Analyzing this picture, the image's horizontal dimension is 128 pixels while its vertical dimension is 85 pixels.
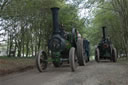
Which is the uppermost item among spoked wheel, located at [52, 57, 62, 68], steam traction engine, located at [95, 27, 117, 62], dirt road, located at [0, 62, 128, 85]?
steam traction engine, located at [95, 27, 117, 62]

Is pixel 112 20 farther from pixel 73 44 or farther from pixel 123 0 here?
pixel 73 44

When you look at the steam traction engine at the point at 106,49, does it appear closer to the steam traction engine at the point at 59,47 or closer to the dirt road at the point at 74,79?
the steam traction engine at the point at 59,47

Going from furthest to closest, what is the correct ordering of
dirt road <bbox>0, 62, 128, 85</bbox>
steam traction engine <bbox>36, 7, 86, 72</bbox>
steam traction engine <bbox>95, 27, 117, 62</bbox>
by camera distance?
steam traction engine <bbox>95, 27, 117, 62</bbox> → steam traction engine <bbox>36, 7, 86, 72</bbox> → dirt road <bbox>0, 62, 128, 85</bbox>

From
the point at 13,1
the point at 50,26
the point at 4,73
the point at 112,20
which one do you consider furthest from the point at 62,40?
the point at 112,20

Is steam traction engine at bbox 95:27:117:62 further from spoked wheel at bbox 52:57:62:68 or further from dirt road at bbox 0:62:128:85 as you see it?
A: dirt road at bbox 0:62:128:85

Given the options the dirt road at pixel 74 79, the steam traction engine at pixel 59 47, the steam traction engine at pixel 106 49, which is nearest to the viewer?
the dirt road at pixel 74 79

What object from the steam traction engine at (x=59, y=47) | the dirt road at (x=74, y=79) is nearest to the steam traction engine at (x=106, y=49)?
the steam traction engine at (x=59, y=47)

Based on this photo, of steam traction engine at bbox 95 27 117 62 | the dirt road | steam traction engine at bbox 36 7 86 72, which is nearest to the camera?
the dirt road

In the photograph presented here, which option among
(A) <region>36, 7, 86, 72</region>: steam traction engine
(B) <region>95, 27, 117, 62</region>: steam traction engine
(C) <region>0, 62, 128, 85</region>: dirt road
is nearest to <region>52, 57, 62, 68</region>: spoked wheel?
(A) <region>36, 7, 86, 72</region>: steam traction engine

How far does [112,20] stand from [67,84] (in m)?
20.6

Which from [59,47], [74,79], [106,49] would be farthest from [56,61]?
[106,49]

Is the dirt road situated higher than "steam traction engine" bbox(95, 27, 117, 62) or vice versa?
"steam traction engine" bbox(95, 27, 117, 62)

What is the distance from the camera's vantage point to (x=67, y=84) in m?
5.15

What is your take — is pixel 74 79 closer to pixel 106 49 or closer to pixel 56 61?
pixel 56 61
